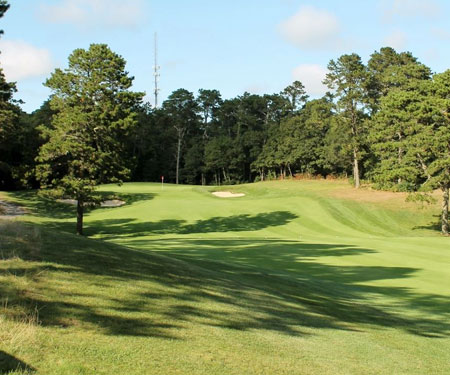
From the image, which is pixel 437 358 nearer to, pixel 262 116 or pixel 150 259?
pixel 150 259

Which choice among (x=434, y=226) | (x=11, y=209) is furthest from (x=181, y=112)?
(x=434, y=226)

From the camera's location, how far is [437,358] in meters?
7.22

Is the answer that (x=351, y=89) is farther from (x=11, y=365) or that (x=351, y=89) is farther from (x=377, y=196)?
(x=11, y=365)

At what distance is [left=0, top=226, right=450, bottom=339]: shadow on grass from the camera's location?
18.5ft

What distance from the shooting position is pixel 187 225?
114 ft

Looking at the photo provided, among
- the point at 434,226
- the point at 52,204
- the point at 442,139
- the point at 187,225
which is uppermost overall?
the point at 442,139

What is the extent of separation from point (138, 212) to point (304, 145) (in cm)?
4734

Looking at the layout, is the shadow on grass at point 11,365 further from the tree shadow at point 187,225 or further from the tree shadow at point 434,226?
the tree shadow at point 434,226

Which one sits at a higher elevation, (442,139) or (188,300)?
(442,139)

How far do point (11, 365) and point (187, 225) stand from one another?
101ft

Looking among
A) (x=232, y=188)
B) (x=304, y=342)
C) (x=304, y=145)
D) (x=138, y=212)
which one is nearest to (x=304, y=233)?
(x=138, y=212)

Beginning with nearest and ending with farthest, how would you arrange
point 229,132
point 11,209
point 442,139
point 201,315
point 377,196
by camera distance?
1. point 201,315
2. point 442,139
3. point 11,209
4. point 377,196
5. point 229,132

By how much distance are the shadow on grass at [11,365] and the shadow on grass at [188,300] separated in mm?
893

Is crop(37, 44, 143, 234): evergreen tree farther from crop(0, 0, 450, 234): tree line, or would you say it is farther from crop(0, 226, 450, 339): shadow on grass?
crop(0, 226, 450, 339): shadow on grass
